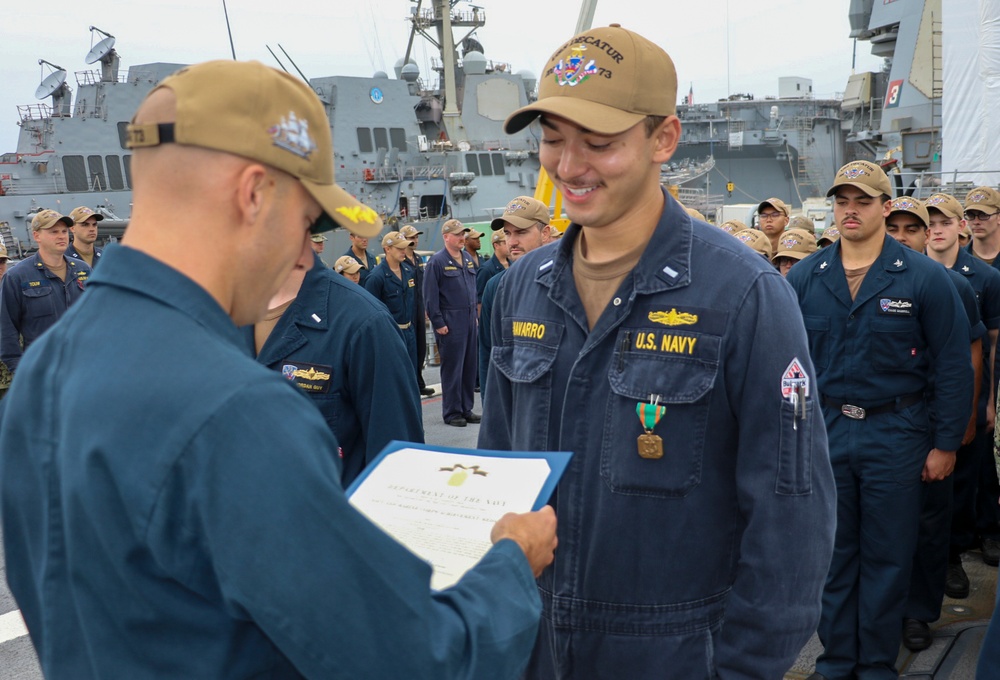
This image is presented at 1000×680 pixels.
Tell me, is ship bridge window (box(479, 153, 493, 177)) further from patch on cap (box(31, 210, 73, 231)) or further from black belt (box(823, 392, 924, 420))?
black belt (box(823, 392, 924, 420))

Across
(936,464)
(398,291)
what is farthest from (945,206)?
(398,291)

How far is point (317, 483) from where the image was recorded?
1084 mm

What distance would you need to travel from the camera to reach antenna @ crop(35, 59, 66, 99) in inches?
822

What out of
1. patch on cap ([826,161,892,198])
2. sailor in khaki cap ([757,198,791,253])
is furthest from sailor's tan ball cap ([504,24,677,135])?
sailor in khaki cap ([757,198,791,253])

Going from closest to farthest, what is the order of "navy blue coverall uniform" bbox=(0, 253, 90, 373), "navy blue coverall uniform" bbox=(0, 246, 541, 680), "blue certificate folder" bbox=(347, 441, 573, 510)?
1. "navy blue coverall uniform" bbox=(0, 246, 541, 680)
2. "blue certificate folder" bbox=(347, 441, 573, 510)
3. "navy blue coverall uniform" bbox=(0, 253, 90, 373)

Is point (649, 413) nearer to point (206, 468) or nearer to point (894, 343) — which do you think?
point (206, 468)

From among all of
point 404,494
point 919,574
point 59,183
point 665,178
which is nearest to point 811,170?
point 665,178

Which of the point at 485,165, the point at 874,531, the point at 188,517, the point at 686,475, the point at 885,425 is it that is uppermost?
the point at 188,517

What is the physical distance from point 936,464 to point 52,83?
22757 millimetres

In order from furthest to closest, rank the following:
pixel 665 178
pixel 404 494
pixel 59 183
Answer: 1. pixel 665 178
2. pixel 59 183
3. pixel 404 494

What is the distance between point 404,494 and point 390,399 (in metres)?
1.16

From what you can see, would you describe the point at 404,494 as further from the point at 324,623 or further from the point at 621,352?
the point at 621,352

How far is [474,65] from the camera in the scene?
3081 centimetres

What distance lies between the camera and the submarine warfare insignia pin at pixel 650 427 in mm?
1973
